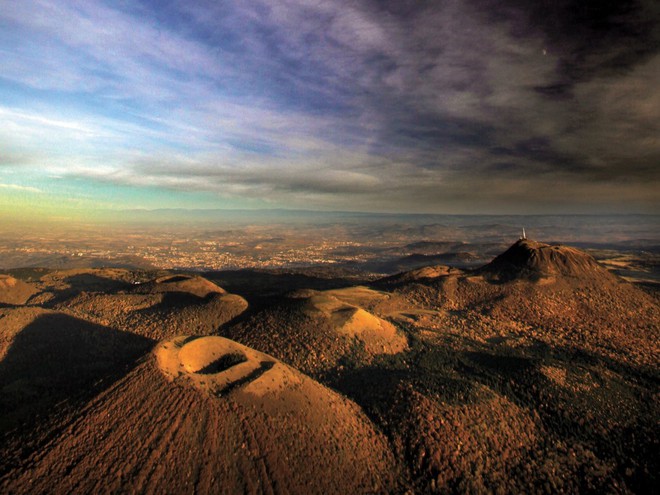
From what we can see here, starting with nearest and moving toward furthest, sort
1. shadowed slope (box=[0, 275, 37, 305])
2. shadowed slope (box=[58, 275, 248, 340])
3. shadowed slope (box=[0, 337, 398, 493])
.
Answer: shadowed slope (box=[0, 337, 398, 493]) → shadowed slope (box=[58, 275, 248, 340]) → shadowed slope (box=[0, 275, 37, 305])

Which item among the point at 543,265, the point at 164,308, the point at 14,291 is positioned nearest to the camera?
the point at 164,308

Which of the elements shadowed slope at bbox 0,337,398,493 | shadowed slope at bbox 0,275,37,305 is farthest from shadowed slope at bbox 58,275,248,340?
shadowed slope at bbox 0,337,398,493

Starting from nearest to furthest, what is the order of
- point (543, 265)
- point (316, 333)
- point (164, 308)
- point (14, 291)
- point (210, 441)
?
point (210, 441) → point (316, 333) → point (164, 308) → point (14, 291) → point (543, 265)

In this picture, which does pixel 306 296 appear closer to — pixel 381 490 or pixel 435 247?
pixel 381 490

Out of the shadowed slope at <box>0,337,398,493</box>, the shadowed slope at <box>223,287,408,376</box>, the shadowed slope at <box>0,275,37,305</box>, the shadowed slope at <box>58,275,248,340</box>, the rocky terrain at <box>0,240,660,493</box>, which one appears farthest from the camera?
the shadowed slope at <box>0,275,37,305</box>

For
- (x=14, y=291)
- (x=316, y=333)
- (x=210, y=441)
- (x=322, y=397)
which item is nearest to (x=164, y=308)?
(x=316, y=333)

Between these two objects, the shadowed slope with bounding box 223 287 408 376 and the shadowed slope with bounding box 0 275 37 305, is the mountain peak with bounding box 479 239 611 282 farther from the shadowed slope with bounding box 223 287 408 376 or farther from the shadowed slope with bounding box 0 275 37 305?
the shadowed slope with bounding box 0 275 37 305

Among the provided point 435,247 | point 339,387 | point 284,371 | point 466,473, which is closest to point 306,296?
point 339,387

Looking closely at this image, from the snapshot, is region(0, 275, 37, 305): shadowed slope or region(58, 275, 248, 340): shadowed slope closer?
region(58, 275, 248, 340): shadowed slope

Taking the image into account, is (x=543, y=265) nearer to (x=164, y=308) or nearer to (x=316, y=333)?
(x=316, y=333)
